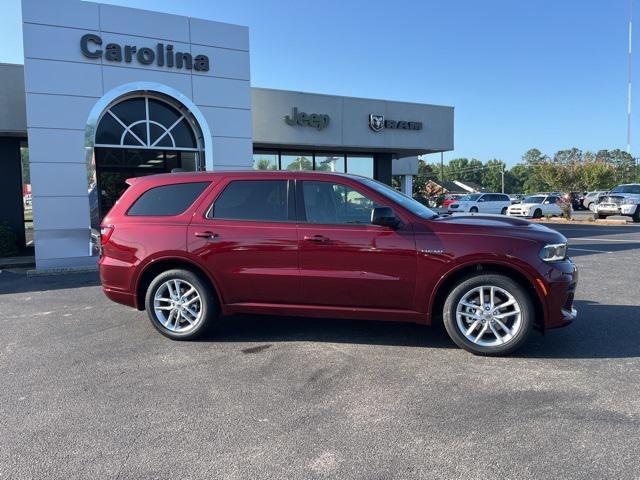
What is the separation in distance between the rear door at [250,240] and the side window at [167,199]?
0.24 m

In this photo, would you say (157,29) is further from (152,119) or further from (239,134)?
(239,134)

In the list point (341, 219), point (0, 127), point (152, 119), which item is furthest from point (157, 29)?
point (341, 219)

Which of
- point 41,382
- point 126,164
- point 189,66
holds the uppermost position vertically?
point 189,66

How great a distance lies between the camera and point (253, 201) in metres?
5.39

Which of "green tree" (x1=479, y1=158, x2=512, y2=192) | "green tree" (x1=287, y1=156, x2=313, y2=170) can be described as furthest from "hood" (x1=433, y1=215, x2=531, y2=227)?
"green tree" (x1=479, y1=158, x2=512, y2=192)

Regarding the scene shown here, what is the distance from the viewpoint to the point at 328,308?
5.09m

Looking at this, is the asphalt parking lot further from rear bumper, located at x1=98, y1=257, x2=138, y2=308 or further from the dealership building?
the dealership building

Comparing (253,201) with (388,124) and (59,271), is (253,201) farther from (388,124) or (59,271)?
(388,124)

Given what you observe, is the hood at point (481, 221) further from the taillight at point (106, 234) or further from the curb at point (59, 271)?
the curb at point (59, 271)

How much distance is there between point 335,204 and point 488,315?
186 centimetres

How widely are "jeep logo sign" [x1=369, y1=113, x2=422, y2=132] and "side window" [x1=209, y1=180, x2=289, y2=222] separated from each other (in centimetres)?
1233

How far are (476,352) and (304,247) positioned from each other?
196cm

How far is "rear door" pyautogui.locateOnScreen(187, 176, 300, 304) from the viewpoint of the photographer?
5.14 metres

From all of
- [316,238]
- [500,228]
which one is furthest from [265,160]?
[500,228]
